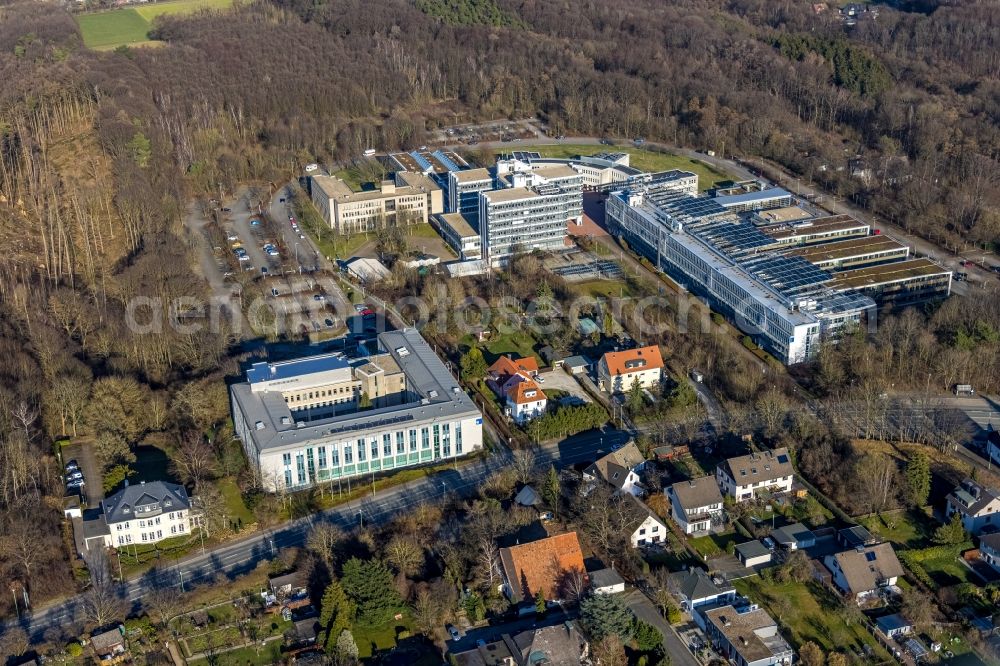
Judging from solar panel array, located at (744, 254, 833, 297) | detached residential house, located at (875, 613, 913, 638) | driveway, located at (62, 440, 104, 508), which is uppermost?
solar panel array, located at (744, 254, 833, 297)

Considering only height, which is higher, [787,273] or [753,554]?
[787,273]

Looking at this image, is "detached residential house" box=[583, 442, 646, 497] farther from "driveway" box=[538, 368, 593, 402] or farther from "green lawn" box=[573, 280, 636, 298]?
"green lawn" box=[573, 280, 636, 298]

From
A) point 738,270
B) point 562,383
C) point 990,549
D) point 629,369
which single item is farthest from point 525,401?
point 990,549

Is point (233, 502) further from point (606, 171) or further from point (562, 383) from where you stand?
point (606, 171)

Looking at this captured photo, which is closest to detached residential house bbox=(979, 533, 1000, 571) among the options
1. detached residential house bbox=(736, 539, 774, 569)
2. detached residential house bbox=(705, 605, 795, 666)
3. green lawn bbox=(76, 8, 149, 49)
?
detached residential house bbox=(736, 539, 774, 569)

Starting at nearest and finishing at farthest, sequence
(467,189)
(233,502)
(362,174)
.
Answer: (233,502)
(467,189)
(362,174)

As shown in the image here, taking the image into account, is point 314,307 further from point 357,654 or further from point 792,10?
point 792,10
